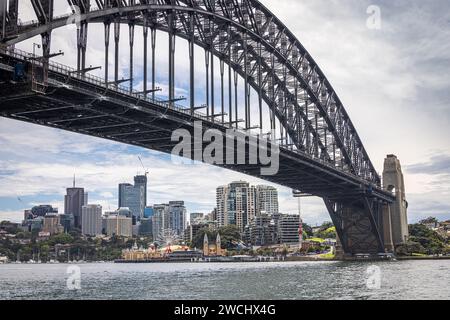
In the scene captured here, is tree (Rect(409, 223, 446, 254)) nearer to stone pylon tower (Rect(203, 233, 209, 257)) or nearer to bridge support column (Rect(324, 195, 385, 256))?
bridge support column (Rect(324, 195, 385, 256))

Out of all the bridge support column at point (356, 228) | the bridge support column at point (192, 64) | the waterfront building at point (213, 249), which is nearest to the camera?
the bridge support column at point (192, 64)

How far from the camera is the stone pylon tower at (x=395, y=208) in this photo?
111 m

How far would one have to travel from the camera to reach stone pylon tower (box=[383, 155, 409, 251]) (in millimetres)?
110625

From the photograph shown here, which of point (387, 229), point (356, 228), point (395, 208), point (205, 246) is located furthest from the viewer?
point (205, 246)

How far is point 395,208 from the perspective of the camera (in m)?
113

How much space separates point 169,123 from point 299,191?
1871 inches

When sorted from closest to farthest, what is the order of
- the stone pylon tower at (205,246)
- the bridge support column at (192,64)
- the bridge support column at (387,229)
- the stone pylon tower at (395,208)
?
the bridge support column at (192,64) < the bridge support column at (387,229) < the stone pylon tower at (395,208) < the stone pylon tower at (205,246)

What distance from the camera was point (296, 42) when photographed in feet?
272

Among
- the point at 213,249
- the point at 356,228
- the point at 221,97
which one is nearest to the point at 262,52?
the point at 221,97

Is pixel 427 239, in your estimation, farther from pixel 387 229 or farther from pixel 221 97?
pixel 221 97

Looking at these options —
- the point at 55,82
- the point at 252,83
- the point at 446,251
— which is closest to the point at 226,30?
the point at 252,83

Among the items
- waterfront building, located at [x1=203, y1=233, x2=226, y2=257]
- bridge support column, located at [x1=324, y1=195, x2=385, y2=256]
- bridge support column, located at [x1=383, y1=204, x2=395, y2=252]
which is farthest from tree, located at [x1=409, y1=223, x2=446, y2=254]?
waterfront building, located at [x1=203, y1=233, x2=226, y2=257]

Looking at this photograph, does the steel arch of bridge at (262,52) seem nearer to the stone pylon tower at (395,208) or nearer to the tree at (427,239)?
the stone pylon tower at (395,208)

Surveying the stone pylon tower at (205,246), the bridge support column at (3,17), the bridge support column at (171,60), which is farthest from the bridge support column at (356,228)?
the stone pylon tower at (205,246)
